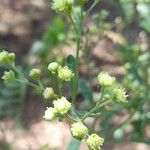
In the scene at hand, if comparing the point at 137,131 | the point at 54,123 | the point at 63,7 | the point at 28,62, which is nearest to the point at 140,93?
the point at 137,131

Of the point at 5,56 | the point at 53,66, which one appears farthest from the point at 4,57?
the point at 53,66

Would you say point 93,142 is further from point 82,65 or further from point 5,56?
point 82,65

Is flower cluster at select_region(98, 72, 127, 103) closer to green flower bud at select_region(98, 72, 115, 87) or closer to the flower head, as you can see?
green flower bud at select_region(98, 72, 115, 87)

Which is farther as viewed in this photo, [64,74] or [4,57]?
[4,57]

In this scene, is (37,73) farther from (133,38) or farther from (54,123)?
(133,38)

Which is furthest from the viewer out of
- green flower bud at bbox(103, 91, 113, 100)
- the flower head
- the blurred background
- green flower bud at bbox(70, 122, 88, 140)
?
the blurred background

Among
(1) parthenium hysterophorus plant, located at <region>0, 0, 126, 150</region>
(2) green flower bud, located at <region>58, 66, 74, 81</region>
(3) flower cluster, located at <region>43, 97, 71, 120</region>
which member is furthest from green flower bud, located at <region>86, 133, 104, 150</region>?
(2) green flower bud, located at <region>58, 66, 74, 81</region>
